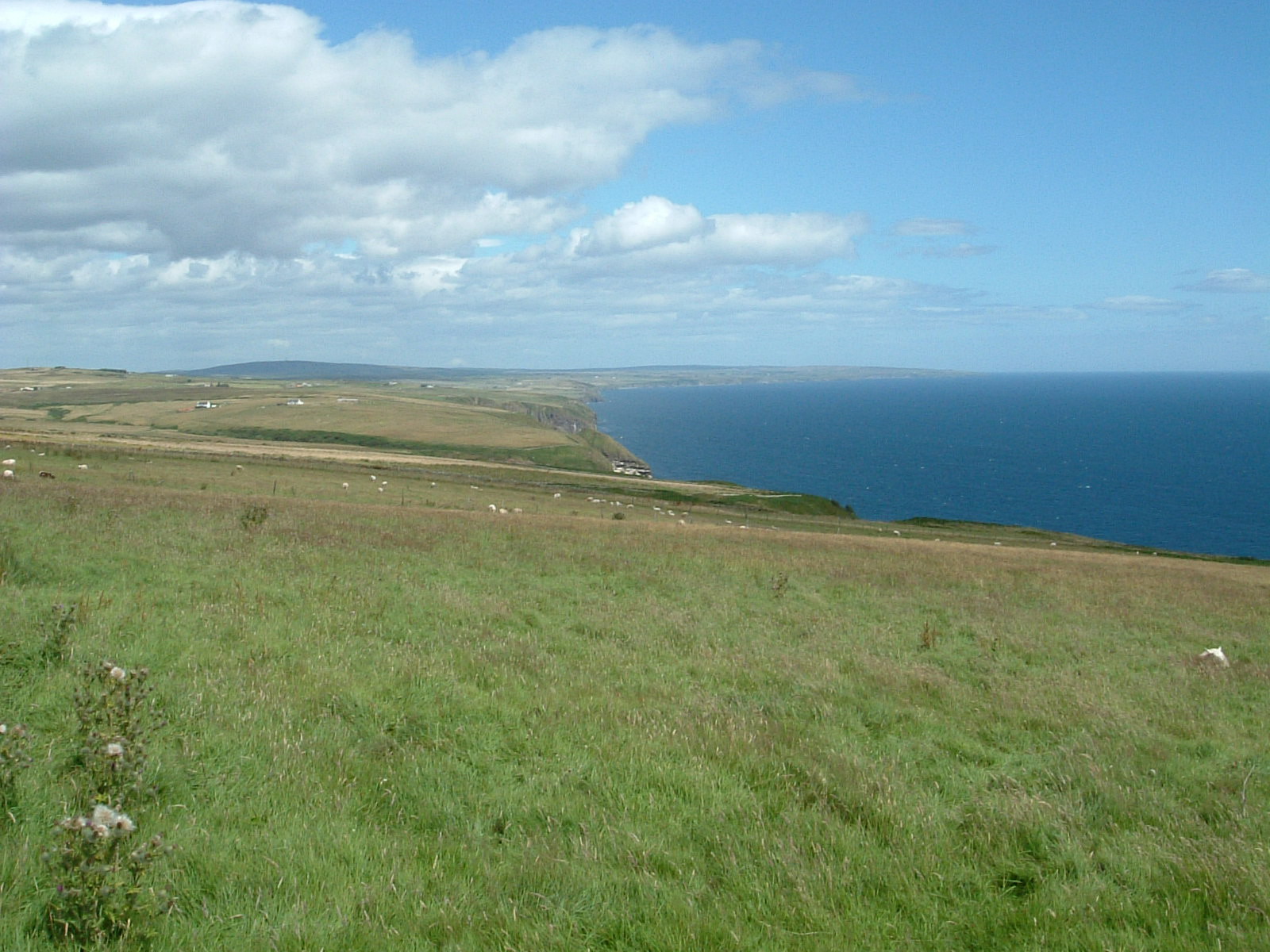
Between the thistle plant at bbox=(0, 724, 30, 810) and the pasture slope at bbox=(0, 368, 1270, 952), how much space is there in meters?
0.03

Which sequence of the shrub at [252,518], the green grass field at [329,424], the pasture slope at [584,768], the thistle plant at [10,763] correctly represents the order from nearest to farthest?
the pasture slope at [584,768], the thistle plant at [10,763], the shrub at [252,518], the green grass field at [329,424]

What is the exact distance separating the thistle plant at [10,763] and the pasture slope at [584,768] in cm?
3

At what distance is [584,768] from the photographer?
21.7 feet

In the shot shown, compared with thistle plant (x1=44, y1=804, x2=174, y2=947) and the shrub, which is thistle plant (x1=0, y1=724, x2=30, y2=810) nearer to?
thistle plant (x1=44, y1=804, x2=174, y2=947)

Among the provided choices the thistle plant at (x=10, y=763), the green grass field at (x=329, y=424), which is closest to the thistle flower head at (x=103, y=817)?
the thistle plant at (x=10, y=763)

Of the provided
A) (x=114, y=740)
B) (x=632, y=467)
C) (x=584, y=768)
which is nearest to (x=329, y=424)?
(x=632, y=467)

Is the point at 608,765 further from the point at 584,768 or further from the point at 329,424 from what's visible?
the point at 329,424

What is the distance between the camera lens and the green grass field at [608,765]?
15.1ft

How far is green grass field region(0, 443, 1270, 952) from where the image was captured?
4.59 meters

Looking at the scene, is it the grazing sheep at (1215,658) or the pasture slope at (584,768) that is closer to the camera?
the pasture slope at (584,768)

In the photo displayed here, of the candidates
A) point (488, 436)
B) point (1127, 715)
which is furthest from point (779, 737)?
point (488, 436)

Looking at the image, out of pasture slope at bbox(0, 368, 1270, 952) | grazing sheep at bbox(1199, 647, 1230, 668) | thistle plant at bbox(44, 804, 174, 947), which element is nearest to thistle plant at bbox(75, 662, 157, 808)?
pasture slope at bbox(0, 368, 1270, 952)

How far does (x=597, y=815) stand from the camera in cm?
579

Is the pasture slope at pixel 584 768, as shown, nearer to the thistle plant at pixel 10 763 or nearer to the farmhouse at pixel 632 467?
the thistle plant at pixel 10 763
